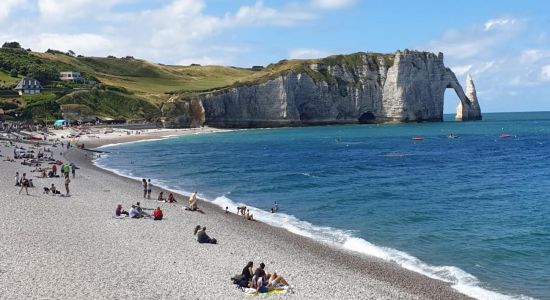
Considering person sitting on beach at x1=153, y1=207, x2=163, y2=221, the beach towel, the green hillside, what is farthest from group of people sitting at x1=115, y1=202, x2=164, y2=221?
the green hillside

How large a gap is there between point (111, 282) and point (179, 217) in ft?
43.4

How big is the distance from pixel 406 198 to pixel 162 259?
23112 mm

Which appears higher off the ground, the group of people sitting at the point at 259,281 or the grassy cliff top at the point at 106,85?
the grassy cliff top at the point at 106,85

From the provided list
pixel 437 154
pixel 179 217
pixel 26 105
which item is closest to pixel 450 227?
pixel 179 217

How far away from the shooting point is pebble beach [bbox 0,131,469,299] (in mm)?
18016

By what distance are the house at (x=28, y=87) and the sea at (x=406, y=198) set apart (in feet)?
203

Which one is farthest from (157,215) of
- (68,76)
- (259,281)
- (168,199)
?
(68,76)

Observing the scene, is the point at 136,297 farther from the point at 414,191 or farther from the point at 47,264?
the point at 414,191

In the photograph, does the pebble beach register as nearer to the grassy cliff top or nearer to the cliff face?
the grassy cliff top

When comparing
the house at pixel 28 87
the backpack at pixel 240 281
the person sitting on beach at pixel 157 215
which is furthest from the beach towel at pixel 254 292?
the house at pixel 28 87

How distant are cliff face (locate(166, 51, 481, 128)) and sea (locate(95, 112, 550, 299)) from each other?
6596 centimetres

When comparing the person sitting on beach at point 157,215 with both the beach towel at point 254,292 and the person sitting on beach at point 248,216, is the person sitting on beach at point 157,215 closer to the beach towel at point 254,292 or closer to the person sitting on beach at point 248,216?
the person sitting on beach at point 248,216

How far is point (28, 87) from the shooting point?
131 meters

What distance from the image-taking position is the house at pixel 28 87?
12988cm
